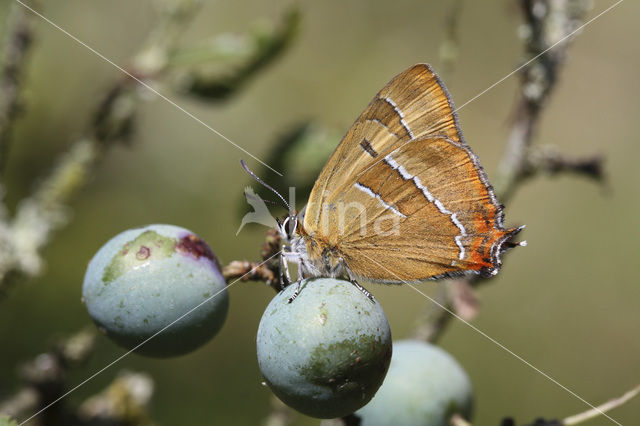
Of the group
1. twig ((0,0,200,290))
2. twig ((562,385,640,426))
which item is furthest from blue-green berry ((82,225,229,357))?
twig ((562,385,640,426))

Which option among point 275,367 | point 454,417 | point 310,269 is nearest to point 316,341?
point 275,367

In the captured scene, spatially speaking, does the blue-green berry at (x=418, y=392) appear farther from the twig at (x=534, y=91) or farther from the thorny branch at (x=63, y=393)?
the thorny branch at (x=63, y=393)

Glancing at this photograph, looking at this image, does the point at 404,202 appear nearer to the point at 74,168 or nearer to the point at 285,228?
the point at 285,228

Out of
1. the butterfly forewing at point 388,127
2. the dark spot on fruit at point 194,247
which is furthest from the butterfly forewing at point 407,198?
the dark spot on fruit at point 194,247

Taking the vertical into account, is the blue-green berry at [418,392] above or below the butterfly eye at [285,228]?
below

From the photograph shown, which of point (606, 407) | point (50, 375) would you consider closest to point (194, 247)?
point (50, 375)

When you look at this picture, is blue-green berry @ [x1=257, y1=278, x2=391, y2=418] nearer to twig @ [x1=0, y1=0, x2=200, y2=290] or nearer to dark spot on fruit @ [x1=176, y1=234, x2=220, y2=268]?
dark spot on fruit @ [x1=176, y1=234, x2=220, y2=268]

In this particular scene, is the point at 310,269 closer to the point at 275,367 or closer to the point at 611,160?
the point at 275,367
